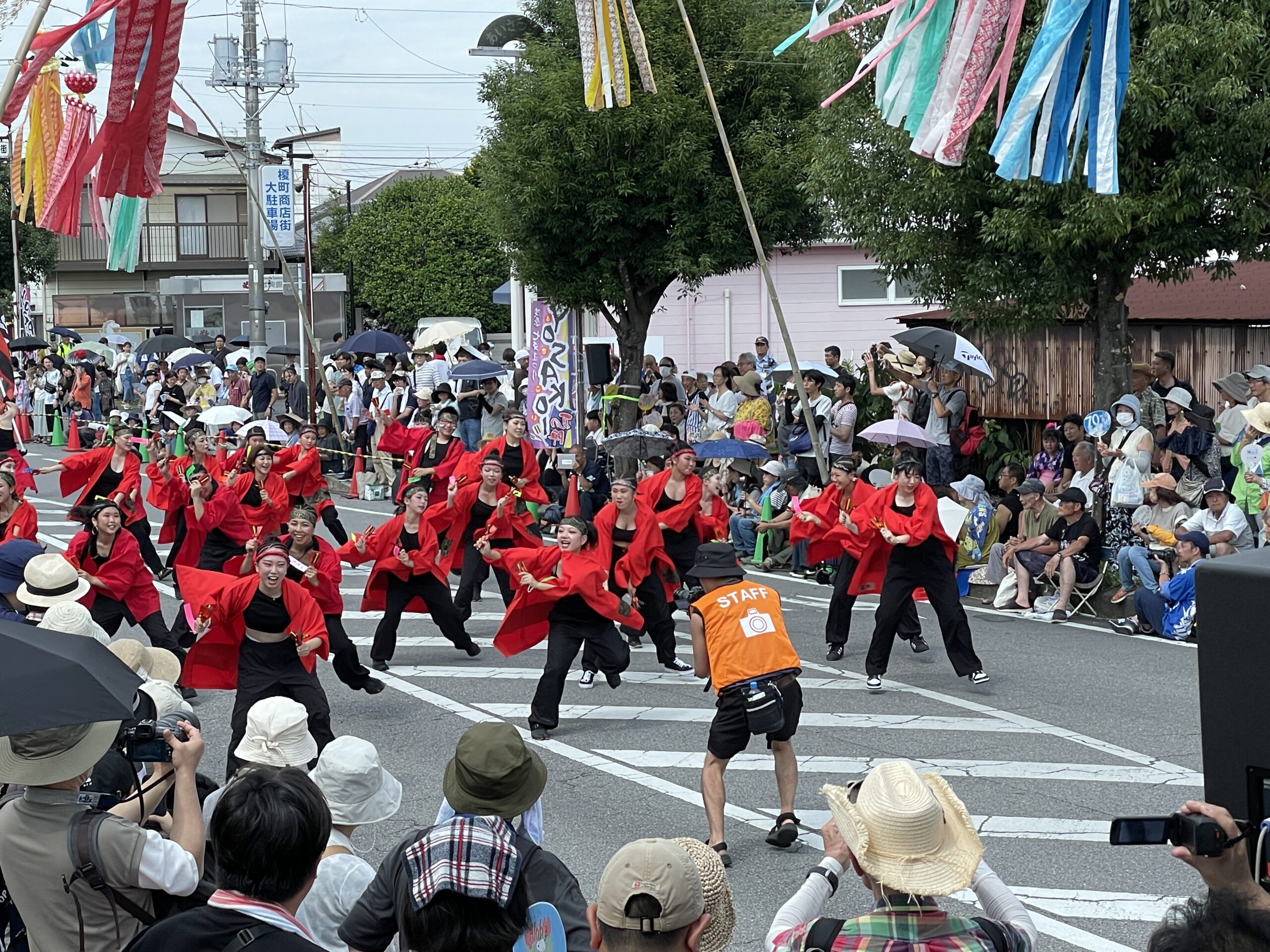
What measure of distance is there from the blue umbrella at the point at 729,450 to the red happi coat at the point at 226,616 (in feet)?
25.1

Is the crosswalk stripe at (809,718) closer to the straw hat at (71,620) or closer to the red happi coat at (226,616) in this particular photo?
the red happi coat at (226,616)

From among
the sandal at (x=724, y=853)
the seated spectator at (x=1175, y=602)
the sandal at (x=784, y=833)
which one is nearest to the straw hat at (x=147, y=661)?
the sandal at (x=724, y=853)

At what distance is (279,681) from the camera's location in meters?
8.26

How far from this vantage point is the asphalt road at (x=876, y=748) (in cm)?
691

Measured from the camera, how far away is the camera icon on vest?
287 inches

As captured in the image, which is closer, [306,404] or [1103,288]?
Answer: [1103,288]

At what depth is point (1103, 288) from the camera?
587 inches

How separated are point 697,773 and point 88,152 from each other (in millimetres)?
6689

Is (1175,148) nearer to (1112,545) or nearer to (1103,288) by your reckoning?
(1103,288)

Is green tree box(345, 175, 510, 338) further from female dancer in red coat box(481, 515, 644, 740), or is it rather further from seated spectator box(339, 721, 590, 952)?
seated spectator box(339, 721, 590, 952)


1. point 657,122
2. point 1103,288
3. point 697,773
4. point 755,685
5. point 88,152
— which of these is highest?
point 657,122

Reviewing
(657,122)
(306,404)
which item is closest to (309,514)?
(657,122)

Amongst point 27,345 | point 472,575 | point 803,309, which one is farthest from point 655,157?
point 27,345

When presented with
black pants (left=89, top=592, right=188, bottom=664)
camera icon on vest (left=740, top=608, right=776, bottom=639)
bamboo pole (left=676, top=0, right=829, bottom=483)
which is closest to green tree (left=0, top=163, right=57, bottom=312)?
bamboo pole (left=676, top=0, right=829, bottom=483)
